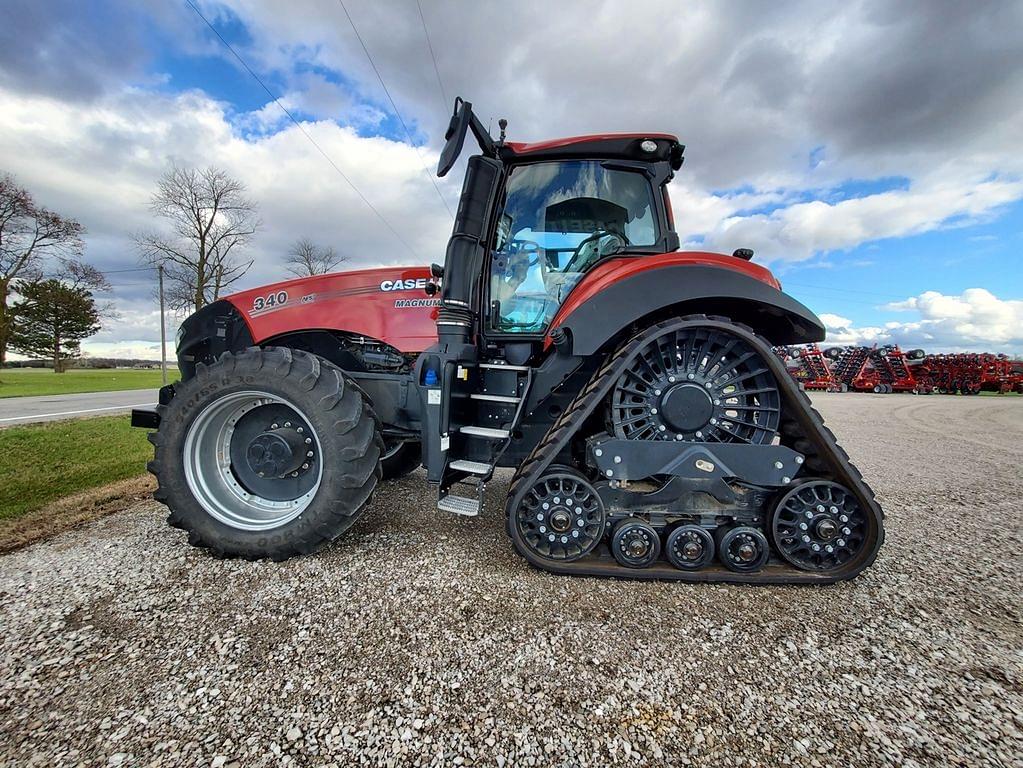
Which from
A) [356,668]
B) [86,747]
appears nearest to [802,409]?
[356,668]

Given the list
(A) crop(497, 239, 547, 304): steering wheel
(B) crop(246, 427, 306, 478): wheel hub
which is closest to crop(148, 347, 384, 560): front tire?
(B) crop(246, 427, 306, 478): wheel hub

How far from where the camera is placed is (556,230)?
2938mm

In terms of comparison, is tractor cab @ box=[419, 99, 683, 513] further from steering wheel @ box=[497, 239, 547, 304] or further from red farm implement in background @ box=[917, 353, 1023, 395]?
red farm implement in background @ box=[917, 353, 1023, 395]

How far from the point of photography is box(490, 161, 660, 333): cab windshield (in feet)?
9.28

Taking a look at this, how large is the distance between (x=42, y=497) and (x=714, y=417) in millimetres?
5058

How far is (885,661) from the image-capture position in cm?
173

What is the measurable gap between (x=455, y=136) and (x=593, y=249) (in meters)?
1.08

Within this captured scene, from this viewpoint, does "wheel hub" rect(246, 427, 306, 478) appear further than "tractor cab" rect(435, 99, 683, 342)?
No

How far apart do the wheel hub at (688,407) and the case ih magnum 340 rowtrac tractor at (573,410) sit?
0.01 metres

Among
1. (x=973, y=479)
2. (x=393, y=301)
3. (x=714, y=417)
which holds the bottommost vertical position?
(x=973, y=479)

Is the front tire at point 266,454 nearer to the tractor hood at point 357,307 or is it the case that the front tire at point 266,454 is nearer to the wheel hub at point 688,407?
the tractor hood at point 357,307

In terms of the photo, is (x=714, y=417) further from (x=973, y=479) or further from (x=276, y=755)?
(x=973, y=479)

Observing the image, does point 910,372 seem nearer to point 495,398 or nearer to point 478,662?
point 495,398

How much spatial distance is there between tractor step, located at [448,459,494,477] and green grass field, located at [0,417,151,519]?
3.24 m
